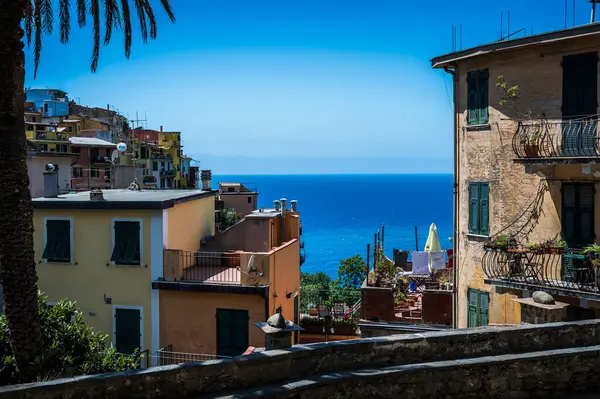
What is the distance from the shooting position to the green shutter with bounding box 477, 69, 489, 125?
17.7 m

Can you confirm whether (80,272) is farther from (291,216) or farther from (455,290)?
(455,290)

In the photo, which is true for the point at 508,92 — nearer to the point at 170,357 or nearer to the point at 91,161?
the point at 170,357

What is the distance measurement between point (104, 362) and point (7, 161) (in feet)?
13.8

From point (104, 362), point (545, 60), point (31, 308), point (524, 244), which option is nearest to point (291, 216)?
point (524, 244)

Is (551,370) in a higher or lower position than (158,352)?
higher

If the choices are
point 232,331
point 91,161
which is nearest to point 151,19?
point 232,331

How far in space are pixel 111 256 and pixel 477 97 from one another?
1201cm

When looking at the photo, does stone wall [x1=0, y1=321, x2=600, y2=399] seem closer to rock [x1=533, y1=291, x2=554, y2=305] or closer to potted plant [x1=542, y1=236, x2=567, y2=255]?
rock [x1=533, y1=291, x2=554, y2=305]

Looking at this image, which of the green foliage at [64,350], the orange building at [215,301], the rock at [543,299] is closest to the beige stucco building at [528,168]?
the rock at [543,299]

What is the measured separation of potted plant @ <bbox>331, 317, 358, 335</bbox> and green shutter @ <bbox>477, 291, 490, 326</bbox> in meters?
7.96

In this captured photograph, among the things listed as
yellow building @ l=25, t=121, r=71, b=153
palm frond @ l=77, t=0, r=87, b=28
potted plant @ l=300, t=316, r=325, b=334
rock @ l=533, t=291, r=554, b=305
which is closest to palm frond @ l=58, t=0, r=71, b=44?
palm frond @ l=77, t=0, r=87, b=28

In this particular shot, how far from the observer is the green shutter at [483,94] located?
17688 millimetres

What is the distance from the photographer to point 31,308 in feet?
31.9

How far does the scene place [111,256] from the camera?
18.0 m
